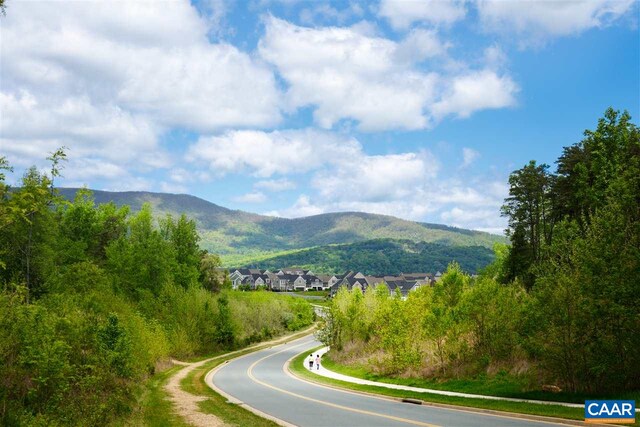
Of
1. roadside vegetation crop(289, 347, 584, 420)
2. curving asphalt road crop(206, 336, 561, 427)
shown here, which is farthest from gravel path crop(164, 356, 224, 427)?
roadside vegetation crop(289, 347, 584, 420)

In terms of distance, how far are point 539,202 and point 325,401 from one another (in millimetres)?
49415

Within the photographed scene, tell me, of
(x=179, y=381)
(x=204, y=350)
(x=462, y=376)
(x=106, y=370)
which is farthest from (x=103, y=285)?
(x=462, y=376)

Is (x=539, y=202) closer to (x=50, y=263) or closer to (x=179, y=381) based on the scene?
(x=179, y=381)

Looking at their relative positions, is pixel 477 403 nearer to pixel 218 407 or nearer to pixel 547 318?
pixel 547 318

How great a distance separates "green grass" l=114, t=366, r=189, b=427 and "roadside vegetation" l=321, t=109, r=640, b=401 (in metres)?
15.9

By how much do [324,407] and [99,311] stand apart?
1630cm

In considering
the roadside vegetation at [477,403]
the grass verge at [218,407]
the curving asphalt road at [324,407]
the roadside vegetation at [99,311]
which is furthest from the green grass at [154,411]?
the roadside vegetation at [477,403]

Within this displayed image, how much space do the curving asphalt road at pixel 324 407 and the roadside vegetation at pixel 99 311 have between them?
4890 millimetres

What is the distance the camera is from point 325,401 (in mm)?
27172

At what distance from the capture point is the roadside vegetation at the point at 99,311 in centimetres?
1948

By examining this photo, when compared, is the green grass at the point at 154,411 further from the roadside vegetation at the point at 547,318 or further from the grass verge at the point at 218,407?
the roadside vegetation at the point at 547,318

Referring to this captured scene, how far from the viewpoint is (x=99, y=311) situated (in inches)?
1304

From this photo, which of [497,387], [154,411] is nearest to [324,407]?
[154,411]

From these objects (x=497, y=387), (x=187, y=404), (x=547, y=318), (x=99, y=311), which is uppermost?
(x=547, y=318)
